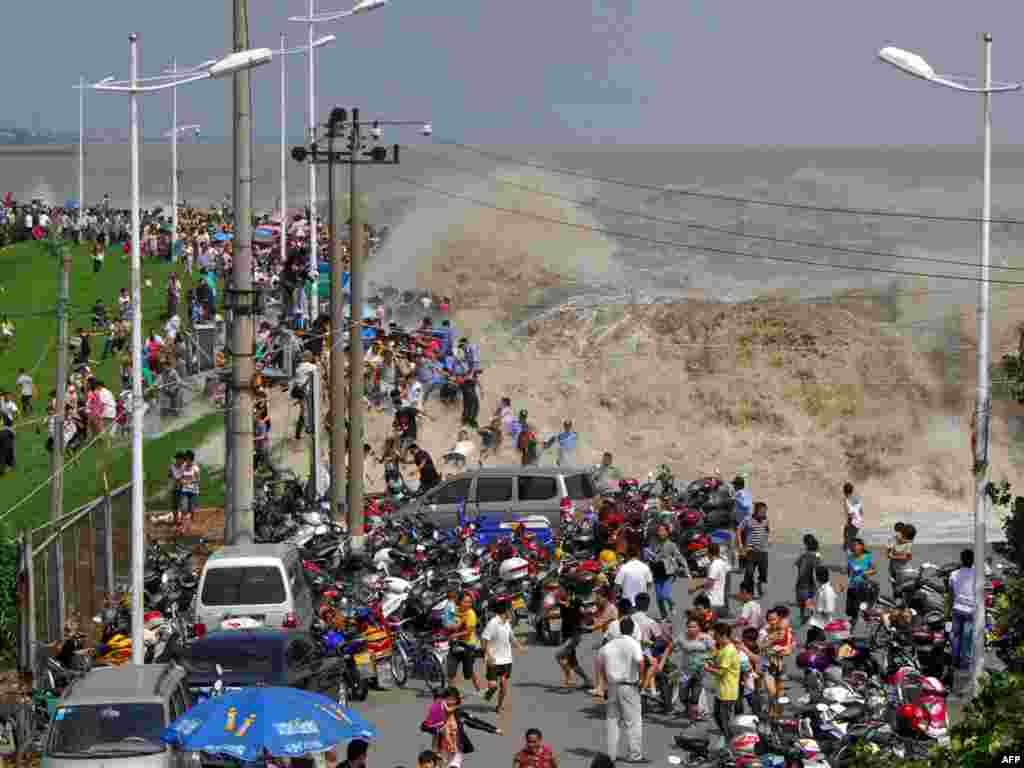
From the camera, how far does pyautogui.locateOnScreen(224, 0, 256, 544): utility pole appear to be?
2695cm

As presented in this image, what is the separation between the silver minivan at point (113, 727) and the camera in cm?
1747

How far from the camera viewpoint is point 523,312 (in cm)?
5781

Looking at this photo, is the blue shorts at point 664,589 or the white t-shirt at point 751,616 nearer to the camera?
the white t-shirt at point 751,616

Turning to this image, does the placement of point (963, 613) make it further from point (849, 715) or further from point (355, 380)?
point (355, 380)

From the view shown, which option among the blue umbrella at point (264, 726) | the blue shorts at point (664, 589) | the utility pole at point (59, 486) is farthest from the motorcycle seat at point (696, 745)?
the utility pole at point (59, 486)

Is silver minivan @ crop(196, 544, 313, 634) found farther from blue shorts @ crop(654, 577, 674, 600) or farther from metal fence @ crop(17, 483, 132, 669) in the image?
blue shorts @ crop(654, 577, 674, 600)

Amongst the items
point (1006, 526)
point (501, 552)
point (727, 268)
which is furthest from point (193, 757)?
point (727, 268)

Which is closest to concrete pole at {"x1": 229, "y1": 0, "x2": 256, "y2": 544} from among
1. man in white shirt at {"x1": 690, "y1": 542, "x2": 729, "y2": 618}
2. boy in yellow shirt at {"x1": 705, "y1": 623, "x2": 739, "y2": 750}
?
man in white shirt at {"x1": 690, "y1": 542, "x2": 729, "y2": 618}

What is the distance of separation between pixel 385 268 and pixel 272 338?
2591 cm

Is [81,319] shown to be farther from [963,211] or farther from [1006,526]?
[963,211]

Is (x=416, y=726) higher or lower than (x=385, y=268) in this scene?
lower

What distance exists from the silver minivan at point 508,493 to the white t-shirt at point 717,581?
7566 mm

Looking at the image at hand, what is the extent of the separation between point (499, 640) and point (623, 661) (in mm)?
2524

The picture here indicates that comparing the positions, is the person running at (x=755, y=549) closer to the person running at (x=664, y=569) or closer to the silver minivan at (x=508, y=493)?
the person running at (x=664, y=569)
